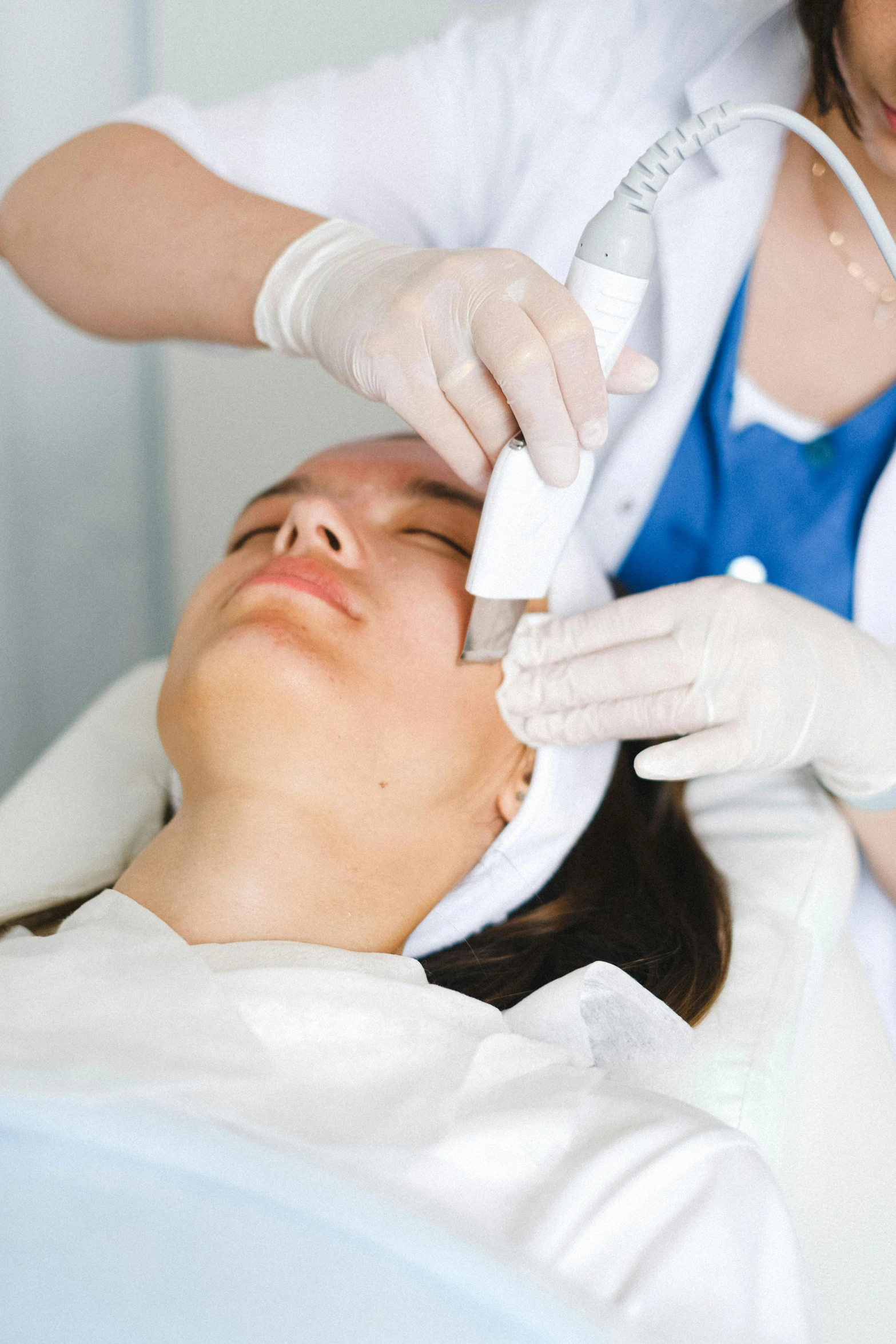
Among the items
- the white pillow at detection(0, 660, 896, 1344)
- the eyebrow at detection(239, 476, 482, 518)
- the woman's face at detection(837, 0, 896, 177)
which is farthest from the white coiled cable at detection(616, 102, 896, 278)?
the white pillow at detection(0, 660, 896, 1344)

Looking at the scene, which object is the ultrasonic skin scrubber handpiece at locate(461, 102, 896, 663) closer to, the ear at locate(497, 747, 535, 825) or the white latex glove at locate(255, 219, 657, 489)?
the white latex glove at locate(255, 219, 657, 489)

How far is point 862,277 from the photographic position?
1.20 metres

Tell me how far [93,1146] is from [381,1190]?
0.63 ft

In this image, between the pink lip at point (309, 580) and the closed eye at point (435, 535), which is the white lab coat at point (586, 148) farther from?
the pink lip at point (309, 580)

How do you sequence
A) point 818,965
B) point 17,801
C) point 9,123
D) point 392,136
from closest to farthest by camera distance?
1. point 818,965
2. point 392,136
3. point 17,801
4. point 9,123

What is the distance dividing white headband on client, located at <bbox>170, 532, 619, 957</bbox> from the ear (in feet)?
0.04

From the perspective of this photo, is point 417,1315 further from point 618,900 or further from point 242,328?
point 242,328

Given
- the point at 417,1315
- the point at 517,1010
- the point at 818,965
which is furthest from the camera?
the point at 818,965

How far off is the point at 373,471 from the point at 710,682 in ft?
1.43

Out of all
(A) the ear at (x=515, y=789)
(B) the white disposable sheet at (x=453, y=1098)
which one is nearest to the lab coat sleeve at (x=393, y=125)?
(A) the ear at (x=515, y=789)

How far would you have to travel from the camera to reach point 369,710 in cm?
104

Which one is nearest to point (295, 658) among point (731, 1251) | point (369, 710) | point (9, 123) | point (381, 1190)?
point (369, 710)

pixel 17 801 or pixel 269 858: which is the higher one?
pixel 269 858

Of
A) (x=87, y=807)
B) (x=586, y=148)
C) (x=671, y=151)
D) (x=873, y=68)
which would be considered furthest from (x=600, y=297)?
(x=87, y=807)
